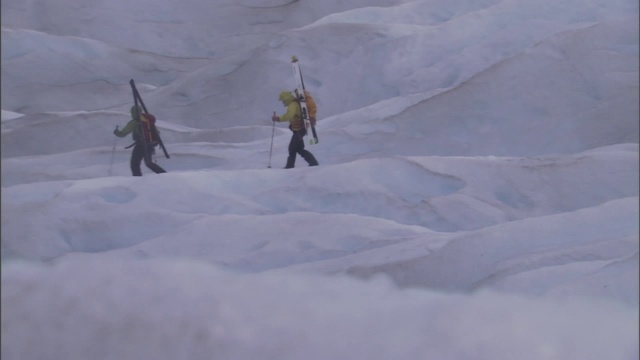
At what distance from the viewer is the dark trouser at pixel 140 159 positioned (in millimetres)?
3680

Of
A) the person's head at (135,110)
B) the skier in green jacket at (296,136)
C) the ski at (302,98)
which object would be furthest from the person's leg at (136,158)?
the ski at (302,98)

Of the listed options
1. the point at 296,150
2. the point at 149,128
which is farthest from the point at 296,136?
the point at 149,128

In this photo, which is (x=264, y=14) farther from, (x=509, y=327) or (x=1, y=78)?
(x=509, y=327)

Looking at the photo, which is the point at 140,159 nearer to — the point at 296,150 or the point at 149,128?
the point at 149,128

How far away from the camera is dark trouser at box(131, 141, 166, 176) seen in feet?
12.1

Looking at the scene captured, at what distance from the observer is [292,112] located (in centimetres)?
385

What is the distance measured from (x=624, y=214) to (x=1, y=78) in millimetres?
2783

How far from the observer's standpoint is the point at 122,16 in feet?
12.6

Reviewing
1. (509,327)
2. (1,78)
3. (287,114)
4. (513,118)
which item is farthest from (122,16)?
(509,327)

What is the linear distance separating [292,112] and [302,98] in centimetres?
8

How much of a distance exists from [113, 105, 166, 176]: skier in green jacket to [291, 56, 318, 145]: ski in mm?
675

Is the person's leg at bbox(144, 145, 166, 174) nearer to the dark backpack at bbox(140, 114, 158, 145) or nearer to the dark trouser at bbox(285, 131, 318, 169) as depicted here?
the dark backpack at bbox(140, 114, 158, 145)

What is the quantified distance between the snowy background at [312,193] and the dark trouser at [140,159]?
4 cm

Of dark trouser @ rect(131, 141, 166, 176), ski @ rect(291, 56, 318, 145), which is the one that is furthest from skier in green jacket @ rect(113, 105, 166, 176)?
ski @ rect(291, 56, 318, 145)
